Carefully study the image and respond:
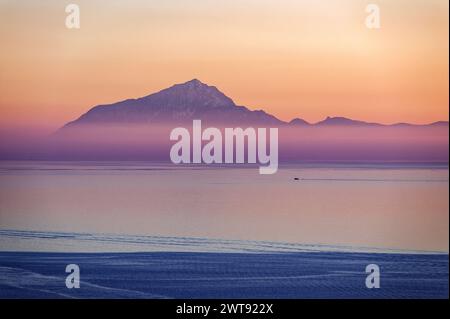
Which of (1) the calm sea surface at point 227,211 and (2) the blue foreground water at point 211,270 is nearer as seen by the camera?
(2) the blue foreground water at point 211,270

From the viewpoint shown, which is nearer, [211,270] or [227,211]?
[211,270]

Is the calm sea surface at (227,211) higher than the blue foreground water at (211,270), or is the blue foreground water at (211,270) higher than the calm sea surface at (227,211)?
the calm sea surface at (227,211)

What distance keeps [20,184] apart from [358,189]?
7270 mm

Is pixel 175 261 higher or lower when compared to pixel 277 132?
lower

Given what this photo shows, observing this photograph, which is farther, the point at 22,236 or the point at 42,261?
the point at 22,236

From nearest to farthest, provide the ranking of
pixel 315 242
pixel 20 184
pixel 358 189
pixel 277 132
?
pixel 277 132, pixel 20 184, pixel 315 242, pixel 358 189

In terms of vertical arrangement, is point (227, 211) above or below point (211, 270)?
above

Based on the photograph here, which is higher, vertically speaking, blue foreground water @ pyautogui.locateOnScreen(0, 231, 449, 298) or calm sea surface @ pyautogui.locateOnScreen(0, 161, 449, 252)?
calm sea surface @ pyautogui.locateOnScreen(0, 161, 449, 252)

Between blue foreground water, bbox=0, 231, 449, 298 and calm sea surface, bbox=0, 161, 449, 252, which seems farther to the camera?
calm sea surface, bbox=0, 161, 449, 252
